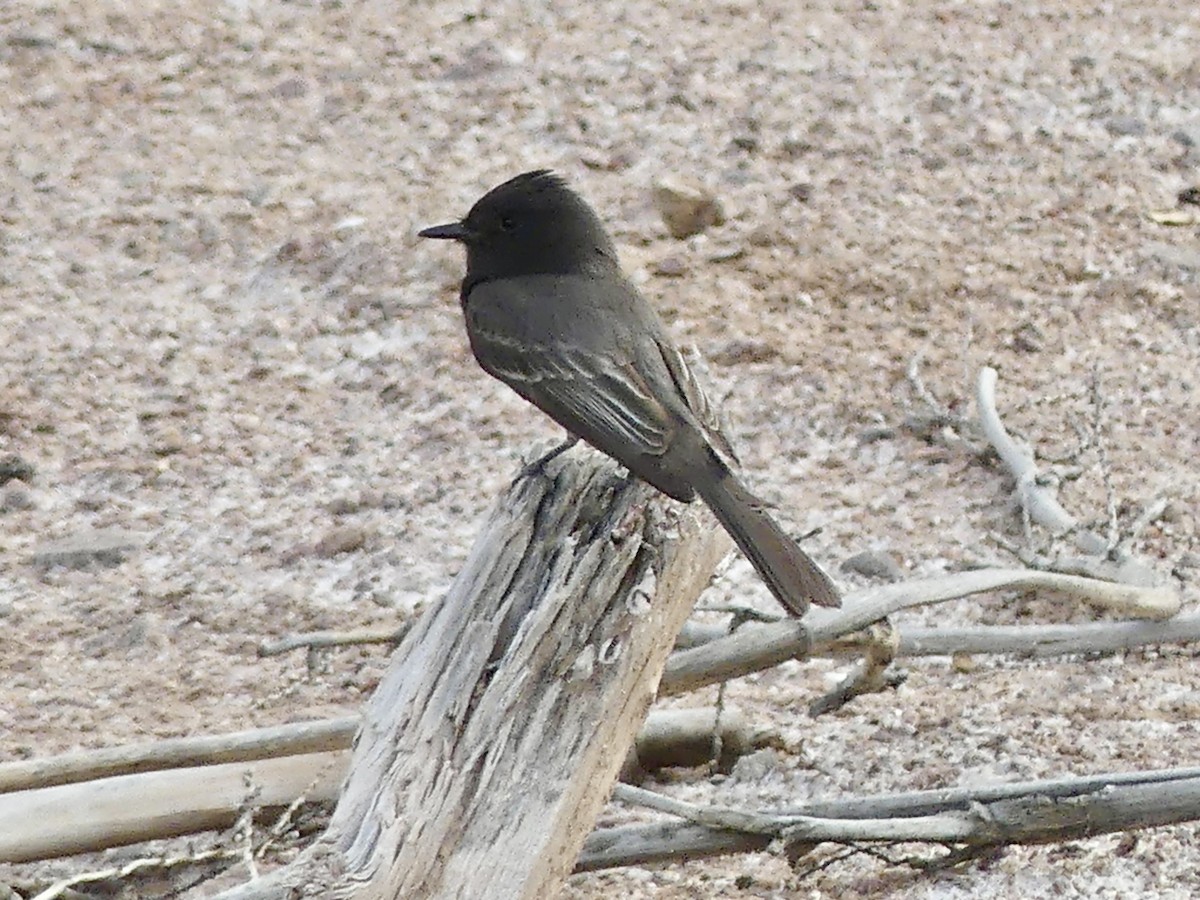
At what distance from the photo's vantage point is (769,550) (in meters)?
3.95

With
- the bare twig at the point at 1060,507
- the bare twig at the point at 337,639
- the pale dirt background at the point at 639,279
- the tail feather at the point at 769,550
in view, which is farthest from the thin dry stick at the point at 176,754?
the bare twig at the point at 1060,507

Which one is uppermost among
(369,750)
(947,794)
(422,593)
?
(369,750)

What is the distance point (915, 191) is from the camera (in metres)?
7.91

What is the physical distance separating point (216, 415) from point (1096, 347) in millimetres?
3109

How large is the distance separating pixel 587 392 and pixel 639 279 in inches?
107

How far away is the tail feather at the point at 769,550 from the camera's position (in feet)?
12.7

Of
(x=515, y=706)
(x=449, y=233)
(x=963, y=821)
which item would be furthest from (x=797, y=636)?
(x=449, y=233)

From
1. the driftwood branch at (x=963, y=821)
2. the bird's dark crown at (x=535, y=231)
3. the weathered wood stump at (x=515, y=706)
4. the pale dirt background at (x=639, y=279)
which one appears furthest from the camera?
the bird's dark crown at (x=535, y=231)

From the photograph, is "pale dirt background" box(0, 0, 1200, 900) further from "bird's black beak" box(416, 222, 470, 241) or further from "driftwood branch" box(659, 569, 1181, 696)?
"bird's black beak" box(416, 222, 470, 241)

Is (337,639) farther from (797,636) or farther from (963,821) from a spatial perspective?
(963,821)

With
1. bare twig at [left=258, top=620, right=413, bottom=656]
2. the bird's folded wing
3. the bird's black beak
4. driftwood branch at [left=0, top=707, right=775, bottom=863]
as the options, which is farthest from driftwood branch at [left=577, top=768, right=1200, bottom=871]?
the bird's black beak

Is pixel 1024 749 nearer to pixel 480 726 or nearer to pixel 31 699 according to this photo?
pixel 480 726

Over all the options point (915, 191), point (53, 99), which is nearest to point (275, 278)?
point (53, 99)

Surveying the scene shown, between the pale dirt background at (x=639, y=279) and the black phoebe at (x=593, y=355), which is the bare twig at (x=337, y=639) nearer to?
the pale dirt background at (x=639, y=279)
